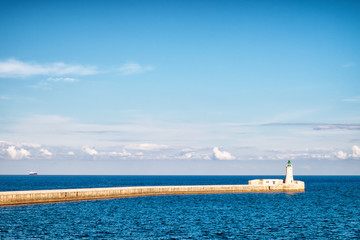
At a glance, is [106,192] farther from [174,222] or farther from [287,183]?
[287,183]

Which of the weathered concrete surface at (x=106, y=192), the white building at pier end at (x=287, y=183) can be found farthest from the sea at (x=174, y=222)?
the white building at pier end at (x=287, y=183)

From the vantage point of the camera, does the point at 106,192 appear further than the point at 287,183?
No

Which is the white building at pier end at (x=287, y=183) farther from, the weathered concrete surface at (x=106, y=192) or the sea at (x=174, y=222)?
the sea at (x=174, y=222)

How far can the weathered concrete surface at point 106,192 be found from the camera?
65.3 metres

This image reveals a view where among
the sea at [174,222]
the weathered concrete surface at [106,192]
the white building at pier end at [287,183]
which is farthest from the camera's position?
the white building at pier end at [287,183]

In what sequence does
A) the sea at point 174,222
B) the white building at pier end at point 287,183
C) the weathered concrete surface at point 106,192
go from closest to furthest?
the sea at point 174,222, the weathered concrete surface at point 106,192, the white building at pier end at point 287,183

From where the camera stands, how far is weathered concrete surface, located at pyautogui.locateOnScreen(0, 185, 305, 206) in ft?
214

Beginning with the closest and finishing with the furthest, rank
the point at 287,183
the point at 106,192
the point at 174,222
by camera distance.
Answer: the point at 174,222, the point at 106,192, the point at 287,183

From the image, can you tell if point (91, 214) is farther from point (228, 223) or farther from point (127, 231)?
point (228, 223)

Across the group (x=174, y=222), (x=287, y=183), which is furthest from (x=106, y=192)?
(x=287, y=183)

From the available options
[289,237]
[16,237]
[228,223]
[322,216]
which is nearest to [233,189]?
[322,216]

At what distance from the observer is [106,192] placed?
8312cm

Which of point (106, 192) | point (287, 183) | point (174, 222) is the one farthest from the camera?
point (287, 183)

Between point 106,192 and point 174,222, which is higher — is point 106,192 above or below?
above
